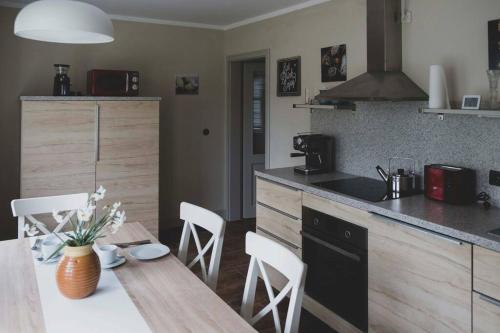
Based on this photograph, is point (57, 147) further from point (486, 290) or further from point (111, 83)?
point (486, 290)

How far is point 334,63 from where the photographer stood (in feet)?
11.8

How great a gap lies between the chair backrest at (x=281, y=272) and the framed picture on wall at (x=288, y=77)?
2.49 m

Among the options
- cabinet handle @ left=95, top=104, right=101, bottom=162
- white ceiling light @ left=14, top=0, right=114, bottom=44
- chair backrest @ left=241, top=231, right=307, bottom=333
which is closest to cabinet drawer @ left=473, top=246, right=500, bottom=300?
chair backrest @ left=241, top=231, right=307, bottom=333

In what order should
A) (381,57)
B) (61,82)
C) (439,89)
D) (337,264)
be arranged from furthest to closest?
(61,82) < (381,57) < (337,264) < (439,89)

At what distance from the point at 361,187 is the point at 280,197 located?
61cm

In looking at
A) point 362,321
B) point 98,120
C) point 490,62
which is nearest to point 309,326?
point 362,321

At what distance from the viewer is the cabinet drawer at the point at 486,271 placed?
180 cm

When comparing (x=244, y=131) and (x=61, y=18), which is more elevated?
(x=61, y=18)

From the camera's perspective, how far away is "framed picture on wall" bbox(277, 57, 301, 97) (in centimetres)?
405

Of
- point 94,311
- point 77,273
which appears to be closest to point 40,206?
point 77,273

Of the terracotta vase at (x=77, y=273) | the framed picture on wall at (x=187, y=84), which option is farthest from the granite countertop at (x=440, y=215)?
the framed picture on wall at (x=187, y=84)

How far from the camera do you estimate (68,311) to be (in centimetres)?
149

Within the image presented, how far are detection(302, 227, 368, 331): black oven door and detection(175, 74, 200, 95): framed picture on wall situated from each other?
2.77 metres

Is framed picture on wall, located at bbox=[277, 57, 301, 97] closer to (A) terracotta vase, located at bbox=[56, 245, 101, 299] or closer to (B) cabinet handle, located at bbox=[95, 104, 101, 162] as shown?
(B) cabinet handle, located at bbox=[95, 104, 101, 162]
